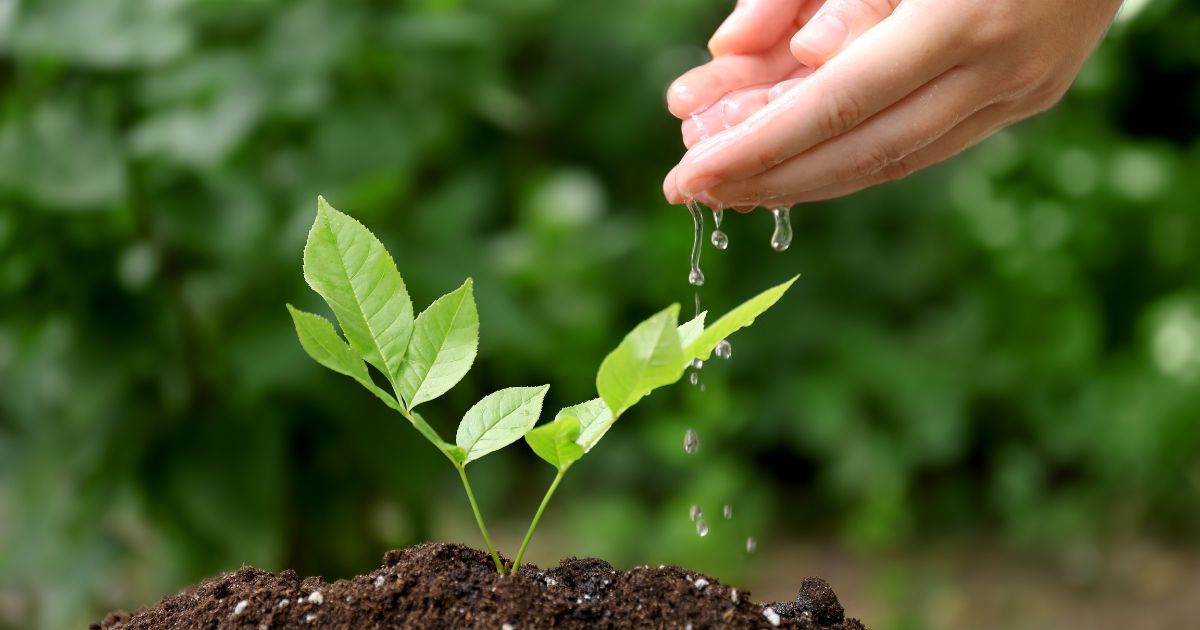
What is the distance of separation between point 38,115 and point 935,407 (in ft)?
6.29

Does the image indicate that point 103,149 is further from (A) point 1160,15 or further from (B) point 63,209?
(A) point 1160,15

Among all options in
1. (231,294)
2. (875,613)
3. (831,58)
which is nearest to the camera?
(831,58)

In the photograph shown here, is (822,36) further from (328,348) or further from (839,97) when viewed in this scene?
(328,348)

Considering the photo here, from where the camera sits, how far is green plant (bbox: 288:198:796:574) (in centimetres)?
81

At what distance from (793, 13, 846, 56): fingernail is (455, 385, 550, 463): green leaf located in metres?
0.36

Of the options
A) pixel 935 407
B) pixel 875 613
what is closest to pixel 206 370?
pixel 875 613

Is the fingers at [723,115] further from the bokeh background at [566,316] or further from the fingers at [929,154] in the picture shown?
the bokeh background at [566,316]

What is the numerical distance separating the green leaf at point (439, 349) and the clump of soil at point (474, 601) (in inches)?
4.5

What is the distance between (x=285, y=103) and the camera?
5.89 ft

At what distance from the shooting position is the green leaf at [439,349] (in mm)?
846

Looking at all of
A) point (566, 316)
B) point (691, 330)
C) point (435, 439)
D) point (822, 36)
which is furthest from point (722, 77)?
point (566, 316)

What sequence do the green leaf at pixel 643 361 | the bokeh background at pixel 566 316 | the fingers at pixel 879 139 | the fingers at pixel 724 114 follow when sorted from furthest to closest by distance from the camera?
the bokeh background at pixel 566 316
the fingers at pixel 724 114
the fingers at pixel 879 139
the green leaf at pixel 643 361

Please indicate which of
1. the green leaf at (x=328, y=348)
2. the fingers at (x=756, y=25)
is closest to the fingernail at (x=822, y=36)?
the fingers at (x=756, y=25)

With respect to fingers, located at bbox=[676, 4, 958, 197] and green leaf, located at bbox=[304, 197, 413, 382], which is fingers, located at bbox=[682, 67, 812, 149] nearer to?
fingers, located at bbox=[676, 4, 958, 197]
